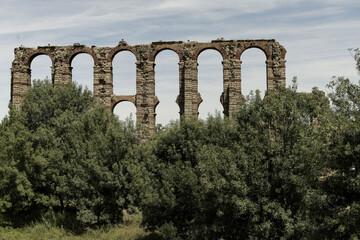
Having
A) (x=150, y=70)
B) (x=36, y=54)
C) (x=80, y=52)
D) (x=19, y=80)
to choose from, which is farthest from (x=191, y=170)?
(x=36, y=54)

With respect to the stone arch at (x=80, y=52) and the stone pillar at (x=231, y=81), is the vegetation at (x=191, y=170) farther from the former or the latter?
the stone pillar at (x=231, y=81)

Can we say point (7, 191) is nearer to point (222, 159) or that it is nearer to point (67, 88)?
point (67, 88)

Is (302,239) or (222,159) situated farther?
(222,159)

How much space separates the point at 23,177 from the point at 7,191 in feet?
4.61

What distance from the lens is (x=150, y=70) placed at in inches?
1235

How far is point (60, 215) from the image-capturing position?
74.7 feet

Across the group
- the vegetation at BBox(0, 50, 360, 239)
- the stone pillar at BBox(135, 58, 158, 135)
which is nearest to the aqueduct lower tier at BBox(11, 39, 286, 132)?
the stone pillar at BBox(135, 58, 158, 135)

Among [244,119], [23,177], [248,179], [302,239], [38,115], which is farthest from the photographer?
[38,115]

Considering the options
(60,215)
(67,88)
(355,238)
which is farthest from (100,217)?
(355,238)

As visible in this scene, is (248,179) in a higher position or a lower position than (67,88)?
lower

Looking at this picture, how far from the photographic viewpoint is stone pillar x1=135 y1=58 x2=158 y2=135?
101 ft

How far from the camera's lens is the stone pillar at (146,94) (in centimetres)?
3067

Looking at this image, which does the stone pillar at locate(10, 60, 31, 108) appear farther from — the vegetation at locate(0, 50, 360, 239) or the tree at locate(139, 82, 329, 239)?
the tree at locate(139, 82, 329, 239)

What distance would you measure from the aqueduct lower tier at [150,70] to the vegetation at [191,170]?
479cm
